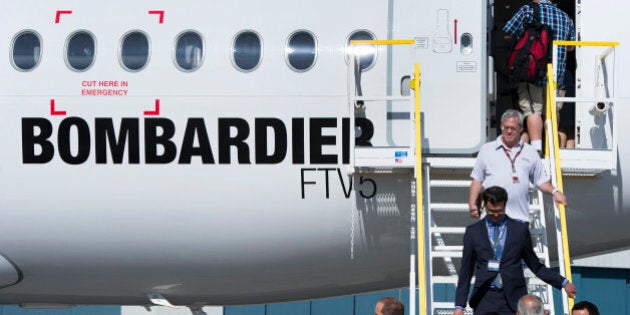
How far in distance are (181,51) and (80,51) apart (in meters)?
0.98

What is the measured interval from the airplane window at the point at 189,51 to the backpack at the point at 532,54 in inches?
115

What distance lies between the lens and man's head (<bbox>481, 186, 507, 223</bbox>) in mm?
10055

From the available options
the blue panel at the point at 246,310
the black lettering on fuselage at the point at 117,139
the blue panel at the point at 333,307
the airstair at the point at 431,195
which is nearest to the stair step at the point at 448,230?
the airstair at the point at 431,195

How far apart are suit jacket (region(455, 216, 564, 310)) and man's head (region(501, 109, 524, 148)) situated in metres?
0.99

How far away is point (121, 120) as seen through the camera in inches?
504

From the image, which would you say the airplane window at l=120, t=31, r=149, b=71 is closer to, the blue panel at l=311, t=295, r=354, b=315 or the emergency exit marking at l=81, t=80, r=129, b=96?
the emergency exit marking at l=81, t=80, r=129, b=96

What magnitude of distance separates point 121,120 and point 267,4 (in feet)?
5.78

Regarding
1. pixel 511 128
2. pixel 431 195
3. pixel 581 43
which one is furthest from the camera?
pixel 431 195

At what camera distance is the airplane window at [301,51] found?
41.7ft

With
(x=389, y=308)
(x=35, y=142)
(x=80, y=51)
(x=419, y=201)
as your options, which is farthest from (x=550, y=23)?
(x=35, y=142)

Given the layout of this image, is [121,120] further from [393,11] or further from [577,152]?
[577,152]

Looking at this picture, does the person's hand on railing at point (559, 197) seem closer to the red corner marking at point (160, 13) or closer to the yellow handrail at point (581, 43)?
the yellow handrail at point (581, 43)

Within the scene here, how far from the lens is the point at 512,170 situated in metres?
11.1

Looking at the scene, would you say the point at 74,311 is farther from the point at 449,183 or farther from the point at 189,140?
the point at 449,183
